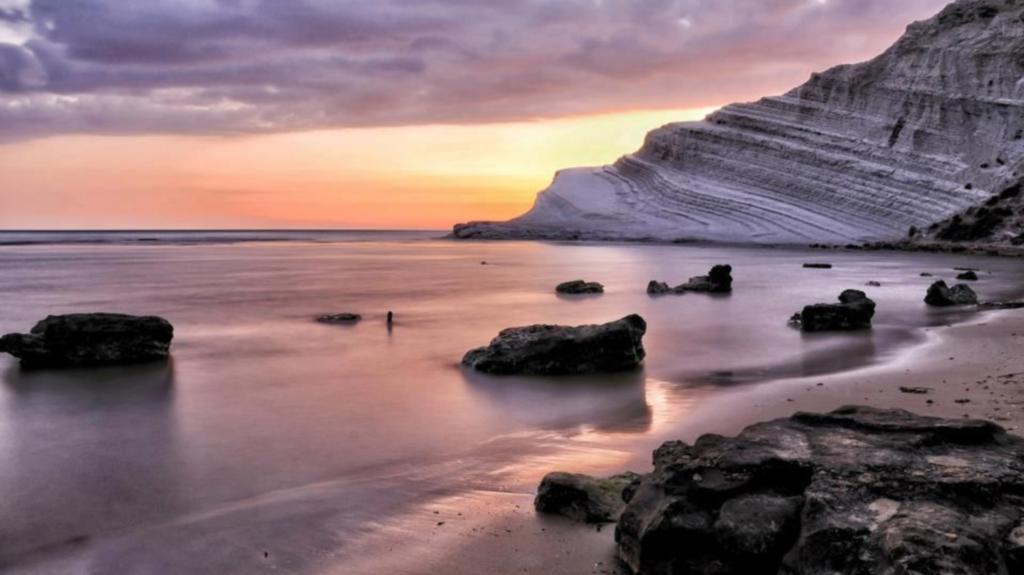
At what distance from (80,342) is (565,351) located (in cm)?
543

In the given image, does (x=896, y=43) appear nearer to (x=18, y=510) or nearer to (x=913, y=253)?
(x=913, y=253)

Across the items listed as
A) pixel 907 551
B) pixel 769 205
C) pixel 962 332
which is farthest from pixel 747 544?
pixel 769 205

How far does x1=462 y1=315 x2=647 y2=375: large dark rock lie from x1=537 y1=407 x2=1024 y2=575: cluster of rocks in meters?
4.59

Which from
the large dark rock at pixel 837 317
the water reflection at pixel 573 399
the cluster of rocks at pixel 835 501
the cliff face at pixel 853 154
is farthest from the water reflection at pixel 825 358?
the cliff face at pixel 853 154

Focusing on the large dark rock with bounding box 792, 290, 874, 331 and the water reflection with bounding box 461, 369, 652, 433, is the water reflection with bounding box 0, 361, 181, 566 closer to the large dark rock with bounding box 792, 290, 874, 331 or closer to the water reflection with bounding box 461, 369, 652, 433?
the water reflection with bounding box 461, 369, 652, 433

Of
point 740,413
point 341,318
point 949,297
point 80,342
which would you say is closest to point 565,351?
point 740,413

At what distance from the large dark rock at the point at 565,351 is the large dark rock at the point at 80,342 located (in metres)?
4.06

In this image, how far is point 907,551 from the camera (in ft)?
7.81

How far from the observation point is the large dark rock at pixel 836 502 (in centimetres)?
247

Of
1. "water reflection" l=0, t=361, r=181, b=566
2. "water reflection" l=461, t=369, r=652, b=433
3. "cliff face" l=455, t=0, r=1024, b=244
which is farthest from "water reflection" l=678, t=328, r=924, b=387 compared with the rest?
"cliff face" l=455, t=0, r=1024, b=244

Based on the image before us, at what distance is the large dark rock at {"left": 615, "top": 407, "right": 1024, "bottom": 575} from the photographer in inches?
97.2

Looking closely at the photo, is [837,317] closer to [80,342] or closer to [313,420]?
[313,420]

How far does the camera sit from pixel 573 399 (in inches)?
276

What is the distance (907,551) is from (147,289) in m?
22.2
